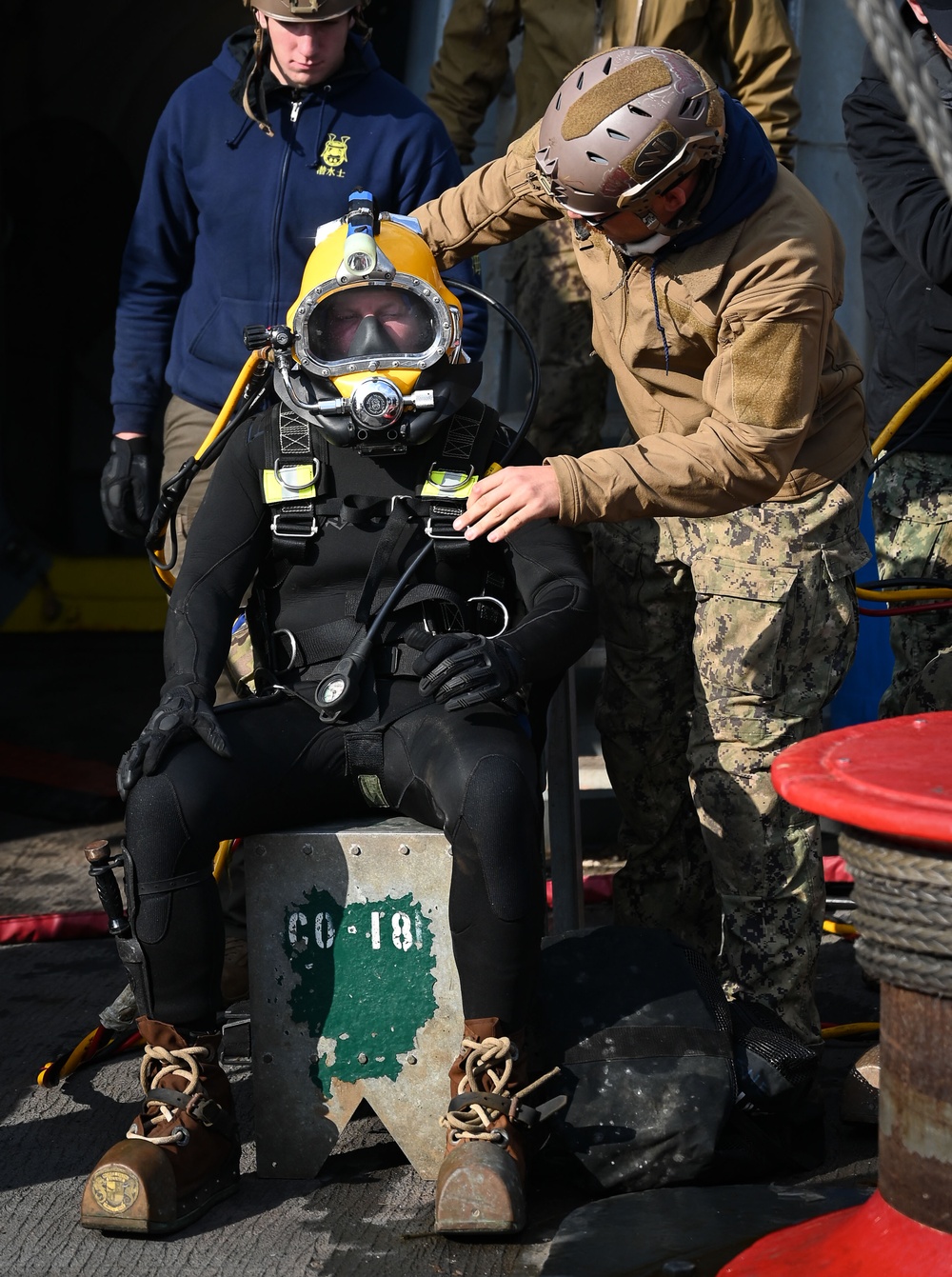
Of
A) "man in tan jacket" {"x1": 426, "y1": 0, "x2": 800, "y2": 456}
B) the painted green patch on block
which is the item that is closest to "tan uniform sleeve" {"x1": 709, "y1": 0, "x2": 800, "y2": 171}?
"man in tan jacket" {"x1": 426, "y1": 0, "x2": 800, "y2": 456}

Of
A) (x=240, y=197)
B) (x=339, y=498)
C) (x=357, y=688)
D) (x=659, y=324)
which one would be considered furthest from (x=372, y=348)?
(x=240, y=197)

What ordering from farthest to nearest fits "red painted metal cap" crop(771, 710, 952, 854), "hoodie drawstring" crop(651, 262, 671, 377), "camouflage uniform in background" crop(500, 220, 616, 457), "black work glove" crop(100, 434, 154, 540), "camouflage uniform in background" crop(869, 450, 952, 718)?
1. "camouflage uniform in background" crop(500, 220, 616, 457)
2. "black work glove" crop(100, 434, 154, 540)
3. "camouflage uniform in background" crop(869, 450, 952, 718)
4. "hoodie drawstring" crop(651, 262, 671, 377)
5. "red painted metal cap" crop(771, 710, 952, 854)

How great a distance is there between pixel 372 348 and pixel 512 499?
1.85ft

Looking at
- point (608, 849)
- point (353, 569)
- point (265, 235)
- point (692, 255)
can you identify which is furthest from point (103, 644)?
point (692, 255)

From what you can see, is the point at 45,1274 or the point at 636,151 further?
the point at 636,151

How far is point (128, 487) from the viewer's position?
12.8 feet

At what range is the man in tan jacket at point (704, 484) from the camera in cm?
288

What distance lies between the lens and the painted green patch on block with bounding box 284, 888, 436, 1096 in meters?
2.93

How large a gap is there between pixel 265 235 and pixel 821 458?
1519mm

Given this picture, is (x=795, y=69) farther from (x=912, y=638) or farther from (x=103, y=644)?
(x=103, y=644)

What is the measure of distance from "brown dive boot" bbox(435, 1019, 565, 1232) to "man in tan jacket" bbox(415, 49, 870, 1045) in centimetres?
68

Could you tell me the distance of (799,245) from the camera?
2.97 metres

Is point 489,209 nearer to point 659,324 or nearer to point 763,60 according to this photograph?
point 659,324

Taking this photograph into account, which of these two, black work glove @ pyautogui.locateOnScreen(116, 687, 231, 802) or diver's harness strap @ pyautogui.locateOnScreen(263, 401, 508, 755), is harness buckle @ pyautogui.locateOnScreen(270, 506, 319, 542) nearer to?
diver's harness strap @ pyautogui.locateOnScreen(263, 401, 508, 755)
